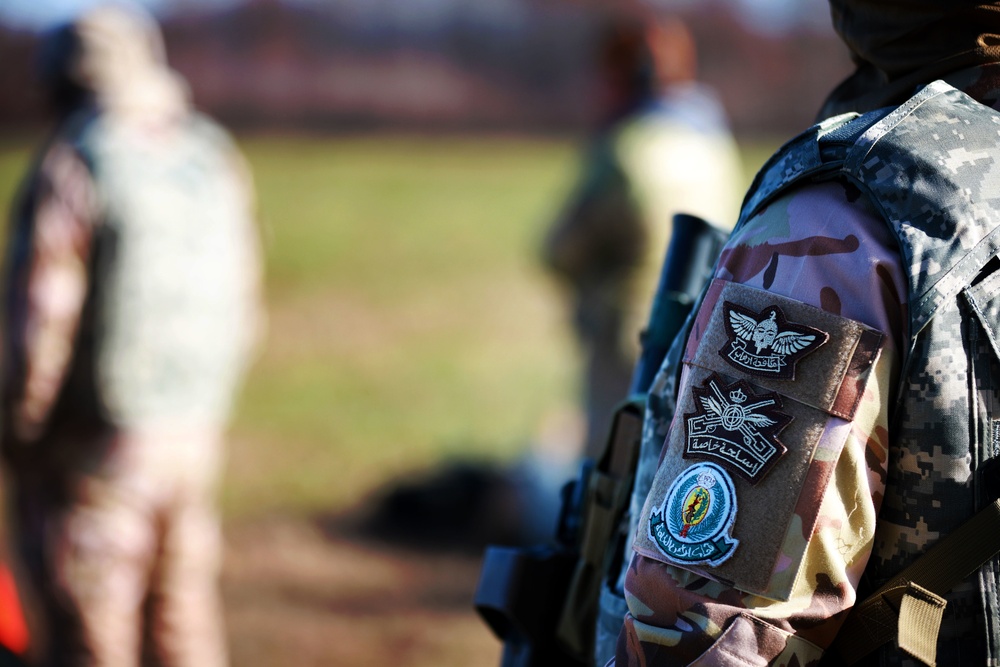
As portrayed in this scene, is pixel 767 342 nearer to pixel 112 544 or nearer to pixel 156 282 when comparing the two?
pixel 156 282

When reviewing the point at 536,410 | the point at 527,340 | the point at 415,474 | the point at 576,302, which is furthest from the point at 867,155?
the point at 527,340

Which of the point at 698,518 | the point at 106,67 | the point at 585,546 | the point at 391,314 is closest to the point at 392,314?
the point at 391,314

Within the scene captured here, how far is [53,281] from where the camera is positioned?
120 inches

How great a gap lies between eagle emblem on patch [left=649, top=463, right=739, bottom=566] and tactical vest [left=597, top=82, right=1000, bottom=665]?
19 centimetres

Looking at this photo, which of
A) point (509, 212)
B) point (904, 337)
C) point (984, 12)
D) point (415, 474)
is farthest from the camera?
point (509, 212)

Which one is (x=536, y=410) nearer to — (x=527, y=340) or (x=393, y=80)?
(x=527, y=340)

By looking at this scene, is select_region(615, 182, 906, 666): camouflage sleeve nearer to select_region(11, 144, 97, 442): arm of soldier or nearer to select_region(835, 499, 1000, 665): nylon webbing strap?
select_region(835, 499, 1000, 665): nylon webbing strap

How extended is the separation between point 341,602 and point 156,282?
2202mm

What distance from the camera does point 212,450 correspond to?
3.53 meters

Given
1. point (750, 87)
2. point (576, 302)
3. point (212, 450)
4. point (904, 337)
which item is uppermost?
point (750, 87)

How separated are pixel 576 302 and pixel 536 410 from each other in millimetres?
3678

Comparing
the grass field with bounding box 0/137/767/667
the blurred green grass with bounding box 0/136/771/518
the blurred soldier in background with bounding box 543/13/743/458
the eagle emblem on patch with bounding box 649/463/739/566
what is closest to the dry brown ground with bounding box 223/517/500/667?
the grass field with bounding box 0/137/767/667

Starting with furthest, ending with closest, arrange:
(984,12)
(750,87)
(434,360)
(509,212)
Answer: (750,87), (509,212), (434,360), (984,12)

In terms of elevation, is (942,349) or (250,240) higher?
(942,349)
